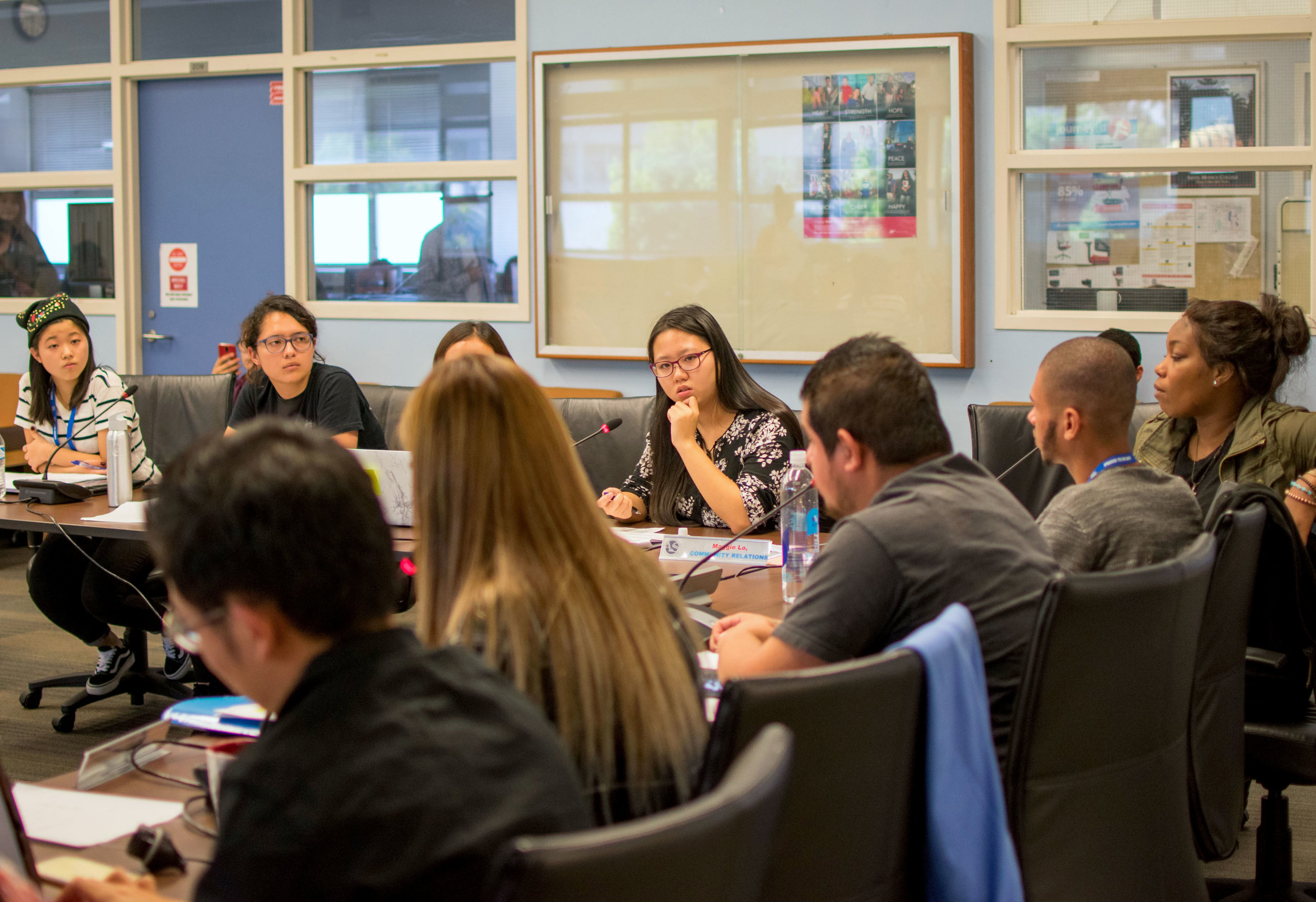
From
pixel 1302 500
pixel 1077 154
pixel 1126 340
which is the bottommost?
pixel 1302 500

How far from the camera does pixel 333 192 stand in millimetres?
5520

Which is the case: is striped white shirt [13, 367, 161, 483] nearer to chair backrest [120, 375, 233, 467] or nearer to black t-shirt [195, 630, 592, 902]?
chair backrest [120, 375, 233, 467]

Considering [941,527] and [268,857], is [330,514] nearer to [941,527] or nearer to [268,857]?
[268,857]

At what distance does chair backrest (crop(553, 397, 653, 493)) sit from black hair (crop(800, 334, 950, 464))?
6.53 feet

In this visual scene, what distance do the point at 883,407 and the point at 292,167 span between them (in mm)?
4608

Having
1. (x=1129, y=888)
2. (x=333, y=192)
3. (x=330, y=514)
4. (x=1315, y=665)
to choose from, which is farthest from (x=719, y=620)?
(x=333, y=192)

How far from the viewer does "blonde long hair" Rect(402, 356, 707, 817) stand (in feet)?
3.43

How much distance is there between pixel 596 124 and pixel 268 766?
4570 millimetres

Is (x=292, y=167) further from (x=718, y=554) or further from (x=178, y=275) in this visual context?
(x=718, y=554)

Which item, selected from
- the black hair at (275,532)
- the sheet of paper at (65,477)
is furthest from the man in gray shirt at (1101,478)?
the sheet of paper at (65,477)

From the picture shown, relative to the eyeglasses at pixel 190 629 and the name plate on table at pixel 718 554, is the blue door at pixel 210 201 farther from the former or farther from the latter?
the eyeglasses at pixel 190 629

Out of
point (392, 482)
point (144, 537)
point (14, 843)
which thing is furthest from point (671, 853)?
point (392, 482)

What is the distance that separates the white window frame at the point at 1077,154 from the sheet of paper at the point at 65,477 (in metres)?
3.38

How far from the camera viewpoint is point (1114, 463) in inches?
76.1
